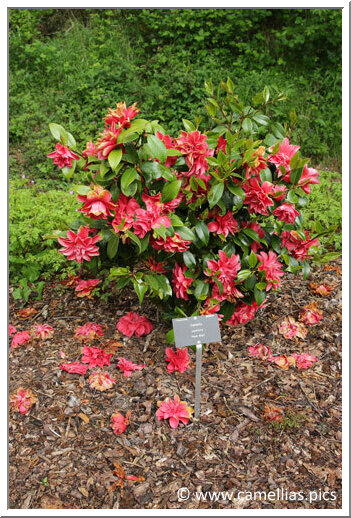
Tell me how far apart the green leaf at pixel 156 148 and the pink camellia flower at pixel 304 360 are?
1475 mm

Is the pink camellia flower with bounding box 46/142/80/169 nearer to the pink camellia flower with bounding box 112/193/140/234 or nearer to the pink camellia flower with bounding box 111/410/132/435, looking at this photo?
the pink camellia flower with bounding box 112/193/140/234

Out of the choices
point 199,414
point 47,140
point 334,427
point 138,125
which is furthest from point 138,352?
point 47,140

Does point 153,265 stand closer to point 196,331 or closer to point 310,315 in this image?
point 196,331

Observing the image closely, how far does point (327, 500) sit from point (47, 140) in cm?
471

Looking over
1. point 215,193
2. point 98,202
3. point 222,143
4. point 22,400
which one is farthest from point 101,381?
point 222,143

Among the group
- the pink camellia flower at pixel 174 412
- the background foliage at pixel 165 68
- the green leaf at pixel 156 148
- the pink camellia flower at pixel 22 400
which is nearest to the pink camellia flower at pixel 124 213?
the green leaf at pixel 156 148

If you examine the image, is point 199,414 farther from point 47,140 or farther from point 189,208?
point 47,140

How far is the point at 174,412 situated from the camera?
94.1 inches

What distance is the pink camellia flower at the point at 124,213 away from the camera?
214 cm

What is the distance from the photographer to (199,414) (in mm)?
2455

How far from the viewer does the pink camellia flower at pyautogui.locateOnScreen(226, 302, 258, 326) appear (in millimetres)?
2765

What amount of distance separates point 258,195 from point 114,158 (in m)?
0.72

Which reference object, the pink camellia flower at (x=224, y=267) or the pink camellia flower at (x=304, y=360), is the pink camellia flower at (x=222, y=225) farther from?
the pink camellia flower at (x=304, y=360)

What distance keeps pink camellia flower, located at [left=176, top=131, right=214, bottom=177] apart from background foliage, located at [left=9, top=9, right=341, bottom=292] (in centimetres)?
313
